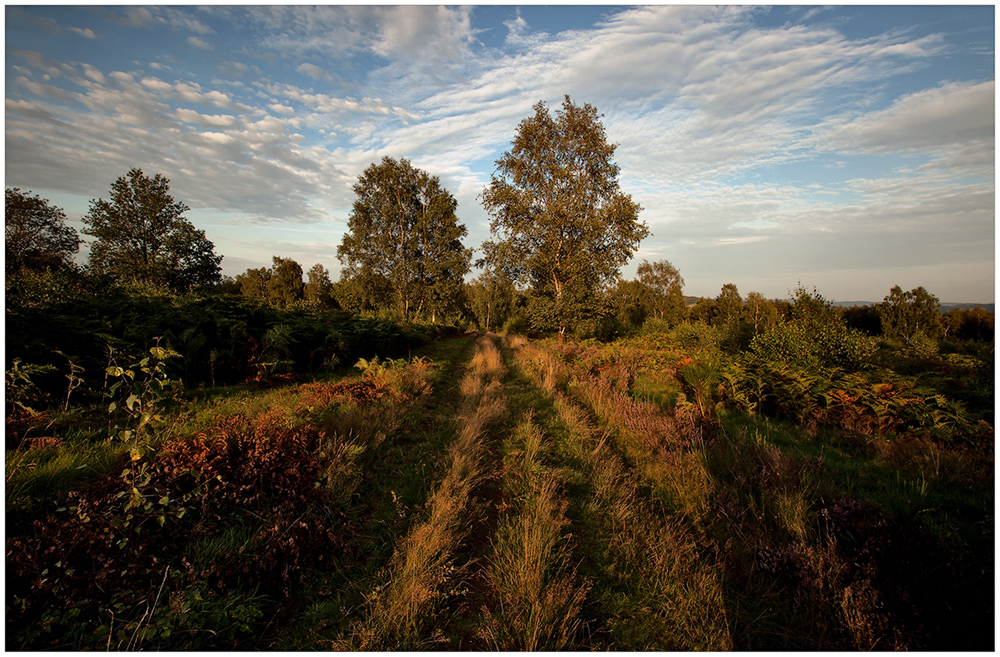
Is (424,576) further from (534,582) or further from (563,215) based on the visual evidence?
(563,215)

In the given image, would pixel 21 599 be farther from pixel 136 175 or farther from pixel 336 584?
Result: pixel 136 175

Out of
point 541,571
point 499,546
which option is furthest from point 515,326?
point 541,571

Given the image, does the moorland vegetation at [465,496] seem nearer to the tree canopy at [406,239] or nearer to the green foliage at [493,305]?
the tree canopy at [406,239]

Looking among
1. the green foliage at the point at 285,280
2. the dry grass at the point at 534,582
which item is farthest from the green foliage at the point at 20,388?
the green foliage at the point at 285,280

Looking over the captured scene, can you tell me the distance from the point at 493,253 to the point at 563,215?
3511 mm

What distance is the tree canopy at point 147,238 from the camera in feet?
71.7

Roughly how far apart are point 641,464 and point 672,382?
4400mm

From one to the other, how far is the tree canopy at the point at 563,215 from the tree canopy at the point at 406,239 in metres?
8.73

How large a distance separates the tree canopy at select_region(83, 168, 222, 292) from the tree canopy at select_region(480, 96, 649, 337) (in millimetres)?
20497

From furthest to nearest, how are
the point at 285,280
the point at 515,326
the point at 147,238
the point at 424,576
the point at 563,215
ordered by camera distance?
the point at 285,280
the point at 515,326
the point at 147,238
the point at 563,215
the point at 424,576

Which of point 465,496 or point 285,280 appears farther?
point 285,280

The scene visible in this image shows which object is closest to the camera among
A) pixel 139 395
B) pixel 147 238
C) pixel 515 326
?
pixel 139 395

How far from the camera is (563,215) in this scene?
15438 millimetres

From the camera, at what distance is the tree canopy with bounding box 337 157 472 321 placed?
23453 millimetres
